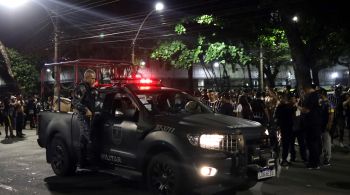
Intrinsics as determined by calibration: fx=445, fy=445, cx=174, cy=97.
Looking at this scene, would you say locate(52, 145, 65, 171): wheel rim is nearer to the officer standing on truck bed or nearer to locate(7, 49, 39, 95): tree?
the officer standing on truck bed

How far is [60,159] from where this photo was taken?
9.31 metres

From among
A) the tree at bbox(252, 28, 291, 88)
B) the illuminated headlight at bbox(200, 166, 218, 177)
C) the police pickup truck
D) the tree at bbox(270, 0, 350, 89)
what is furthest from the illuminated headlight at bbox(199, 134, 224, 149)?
the tree at bbox(252, 28, 291, 88)

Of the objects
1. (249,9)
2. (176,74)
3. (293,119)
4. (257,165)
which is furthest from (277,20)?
(176,74)

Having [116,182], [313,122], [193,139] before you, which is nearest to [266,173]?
[193,139]

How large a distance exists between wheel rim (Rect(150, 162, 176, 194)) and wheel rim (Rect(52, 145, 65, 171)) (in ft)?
9.39

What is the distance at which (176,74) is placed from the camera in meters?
47.3

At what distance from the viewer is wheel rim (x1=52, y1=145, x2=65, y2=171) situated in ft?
30.3

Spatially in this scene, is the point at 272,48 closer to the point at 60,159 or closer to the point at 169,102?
the point at 60,159

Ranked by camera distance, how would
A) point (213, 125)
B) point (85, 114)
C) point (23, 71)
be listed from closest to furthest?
point (213, 125)
point (85, 114)
point (23, 71)

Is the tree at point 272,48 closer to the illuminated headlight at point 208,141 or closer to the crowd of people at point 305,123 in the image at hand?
the crowd of people at point 305,123

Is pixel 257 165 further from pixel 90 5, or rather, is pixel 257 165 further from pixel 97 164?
pixel 90 5

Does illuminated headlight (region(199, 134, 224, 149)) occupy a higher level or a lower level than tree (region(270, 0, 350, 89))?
lower

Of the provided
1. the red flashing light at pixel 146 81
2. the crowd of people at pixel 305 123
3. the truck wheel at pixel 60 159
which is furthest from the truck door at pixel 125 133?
the crowd of people at pixel 305 123

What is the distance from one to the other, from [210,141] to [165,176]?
0.96 metres
